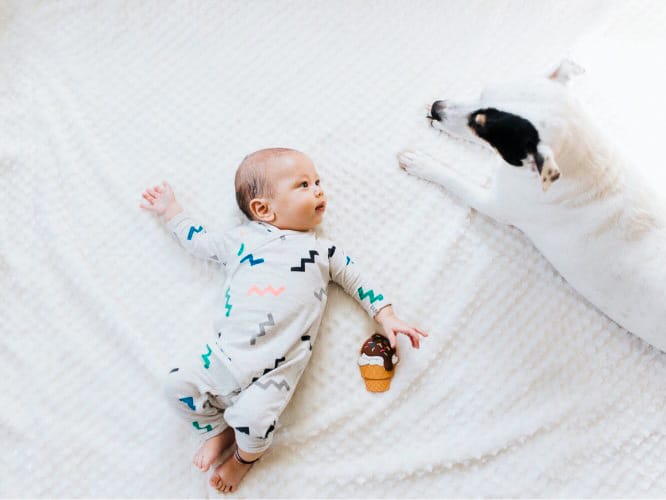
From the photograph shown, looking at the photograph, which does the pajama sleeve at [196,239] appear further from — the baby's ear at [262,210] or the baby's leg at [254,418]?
the baby's leg at [254,418]

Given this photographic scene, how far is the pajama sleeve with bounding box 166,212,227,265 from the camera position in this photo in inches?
59.3

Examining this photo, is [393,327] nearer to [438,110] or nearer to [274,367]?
[274,367]

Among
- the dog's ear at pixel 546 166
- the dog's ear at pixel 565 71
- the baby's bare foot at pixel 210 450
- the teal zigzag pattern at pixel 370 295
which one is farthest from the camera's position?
the teal zigzag pattern at pixel 370 295

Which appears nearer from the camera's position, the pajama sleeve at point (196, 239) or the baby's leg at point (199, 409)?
the baby's leg at point (199, 409)

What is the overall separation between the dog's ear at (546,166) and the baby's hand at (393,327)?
46 centimetres

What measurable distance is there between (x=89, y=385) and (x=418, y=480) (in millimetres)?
827

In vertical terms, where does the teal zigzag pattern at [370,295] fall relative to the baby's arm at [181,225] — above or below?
below

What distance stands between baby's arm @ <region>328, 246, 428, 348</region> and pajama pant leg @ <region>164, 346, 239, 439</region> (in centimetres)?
37

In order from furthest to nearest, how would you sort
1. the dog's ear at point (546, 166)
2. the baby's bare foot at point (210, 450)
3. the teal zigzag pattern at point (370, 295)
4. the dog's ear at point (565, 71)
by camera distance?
the teal zigzag pattern at point (370, 295) < the baby's bare foot at point (210, 450) < the dog's ear at point (565, 71) < the dog's ear at point (546, 166)

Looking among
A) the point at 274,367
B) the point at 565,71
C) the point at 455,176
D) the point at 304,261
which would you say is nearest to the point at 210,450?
the point at 274,367

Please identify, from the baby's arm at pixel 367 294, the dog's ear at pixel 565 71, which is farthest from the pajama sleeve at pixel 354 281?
the dog's ear at pixel 565 71

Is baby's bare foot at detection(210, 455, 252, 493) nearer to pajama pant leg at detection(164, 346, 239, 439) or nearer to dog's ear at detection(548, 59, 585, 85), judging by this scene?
pajama pant leg at detection(164, 346, 239, 439)

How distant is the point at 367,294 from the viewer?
1.48 meters

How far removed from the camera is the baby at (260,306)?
1356 millimetres
